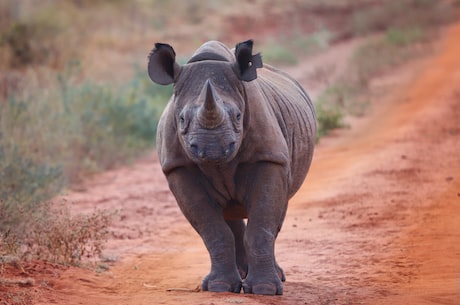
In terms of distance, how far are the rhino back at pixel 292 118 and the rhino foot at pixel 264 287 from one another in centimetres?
89

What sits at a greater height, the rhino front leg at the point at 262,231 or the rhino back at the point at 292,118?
the rhino back at the point at 292,118

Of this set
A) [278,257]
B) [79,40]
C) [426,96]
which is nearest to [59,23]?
[79,40]

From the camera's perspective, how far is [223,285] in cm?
732

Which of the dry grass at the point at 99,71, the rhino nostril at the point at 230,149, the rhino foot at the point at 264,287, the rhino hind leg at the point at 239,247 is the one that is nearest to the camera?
the rhino nostril at the point at 230,149

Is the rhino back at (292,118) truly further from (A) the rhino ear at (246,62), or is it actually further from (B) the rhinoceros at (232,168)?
(A) the rhino ear at (246,62)

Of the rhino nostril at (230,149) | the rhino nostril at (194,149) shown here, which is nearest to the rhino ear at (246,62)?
the rhino nostril at (230,149)

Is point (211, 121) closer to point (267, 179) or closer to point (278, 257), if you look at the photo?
point (267, 179)

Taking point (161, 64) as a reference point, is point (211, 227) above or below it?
below

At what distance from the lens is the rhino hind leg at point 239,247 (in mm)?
8289

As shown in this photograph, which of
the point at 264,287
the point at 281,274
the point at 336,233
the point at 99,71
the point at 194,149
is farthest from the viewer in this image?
the point at 99,71

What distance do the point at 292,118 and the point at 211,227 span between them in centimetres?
129

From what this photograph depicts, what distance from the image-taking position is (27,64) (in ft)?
69.6

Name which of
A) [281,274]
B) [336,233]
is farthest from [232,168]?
[336,233]

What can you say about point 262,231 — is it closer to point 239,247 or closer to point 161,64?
point 239,247
